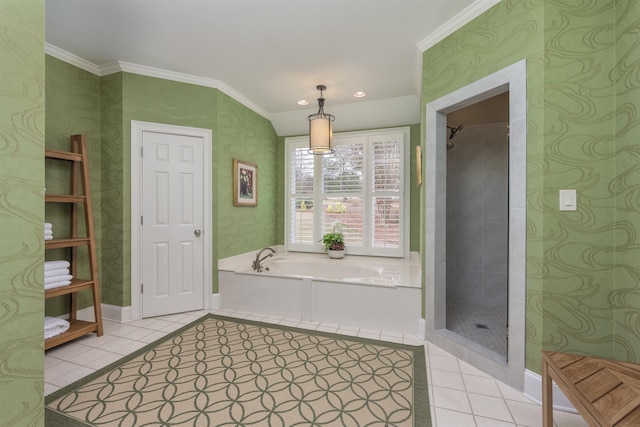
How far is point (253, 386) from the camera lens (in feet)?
5.82

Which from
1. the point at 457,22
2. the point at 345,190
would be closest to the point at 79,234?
the point at 345,190

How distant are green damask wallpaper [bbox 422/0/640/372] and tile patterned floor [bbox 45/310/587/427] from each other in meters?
0.28

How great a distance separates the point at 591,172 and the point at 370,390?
69.2 inches

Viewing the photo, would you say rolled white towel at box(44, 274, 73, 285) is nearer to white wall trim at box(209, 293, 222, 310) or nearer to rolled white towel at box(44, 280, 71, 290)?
rolled white towel at box(44, 280, 71, 290)

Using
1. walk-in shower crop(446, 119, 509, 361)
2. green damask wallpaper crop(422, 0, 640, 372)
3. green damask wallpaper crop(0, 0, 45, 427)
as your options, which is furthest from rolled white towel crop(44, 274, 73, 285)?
walk-in shower crop(446, 119, 509, 361)

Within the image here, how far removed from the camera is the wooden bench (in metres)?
0.95

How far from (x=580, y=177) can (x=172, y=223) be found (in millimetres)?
3266

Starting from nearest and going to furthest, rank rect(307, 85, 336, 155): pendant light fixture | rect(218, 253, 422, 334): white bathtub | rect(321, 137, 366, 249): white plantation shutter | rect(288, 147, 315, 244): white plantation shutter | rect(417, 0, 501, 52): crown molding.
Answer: rect(417, 0, 501, 52): crown molding
rect(218, 253, 422, 334): white bathtub
rect(307, 85, 336, 155): pendant light fixture
rect(321, 137, 366, 249): white plantation shutter
rect(288, 147, 315, 244): white plantation shutter

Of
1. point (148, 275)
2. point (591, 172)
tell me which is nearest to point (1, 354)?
point (148, 275)

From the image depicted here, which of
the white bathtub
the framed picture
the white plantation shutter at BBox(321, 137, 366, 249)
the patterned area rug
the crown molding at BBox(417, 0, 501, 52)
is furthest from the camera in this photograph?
the white plantation shutter at BBox(321, 137, 366, 249)

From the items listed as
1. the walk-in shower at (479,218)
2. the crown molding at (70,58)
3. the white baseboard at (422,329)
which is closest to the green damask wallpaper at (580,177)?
the white baseboard at (422,329)

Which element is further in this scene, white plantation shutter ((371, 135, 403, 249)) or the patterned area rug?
white plantation shutter ((371, 135, 403, 249))

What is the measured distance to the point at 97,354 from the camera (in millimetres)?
2162

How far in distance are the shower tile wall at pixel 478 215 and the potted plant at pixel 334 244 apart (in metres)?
1.36
